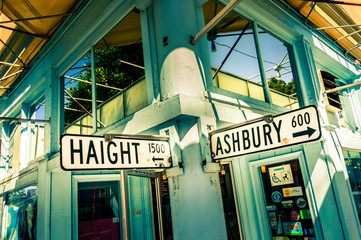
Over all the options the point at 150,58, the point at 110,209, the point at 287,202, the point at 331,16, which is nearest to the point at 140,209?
the point at 110,209

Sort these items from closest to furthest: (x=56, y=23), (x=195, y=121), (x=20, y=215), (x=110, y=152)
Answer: (x=110, y=152), (x=195, y=121), (x=56, y=23), (x=20, y=215)

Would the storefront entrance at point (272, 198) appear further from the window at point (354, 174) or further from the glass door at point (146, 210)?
the window at point (354, 174)

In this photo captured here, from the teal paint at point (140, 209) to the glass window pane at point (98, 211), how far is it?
0.42 m

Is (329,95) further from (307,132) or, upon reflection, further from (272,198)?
(307,132)

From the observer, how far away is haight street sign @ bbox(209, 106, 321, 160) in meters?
2.72

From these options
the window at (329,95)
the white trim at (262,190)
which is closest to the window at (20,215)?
the white trim at (262,190)

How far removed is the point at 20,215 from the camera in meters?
7.80

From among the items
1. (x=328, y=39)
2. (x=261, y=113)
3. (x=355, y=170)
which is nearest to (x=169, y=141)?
(x=261, y=113)

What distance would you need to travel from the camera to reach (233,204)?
215 inches

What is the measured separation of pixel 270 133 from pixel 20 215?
7.65 metres

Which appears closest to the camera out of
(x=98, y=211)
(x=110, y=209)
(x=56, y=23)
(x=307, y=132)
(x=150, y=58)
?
(x=307, y=132)

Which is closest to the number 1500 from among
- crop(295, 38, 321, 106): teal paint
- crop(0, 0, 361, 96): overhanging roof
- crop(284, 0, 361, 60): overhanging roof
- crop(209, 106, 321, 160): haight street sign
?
crop(209, 106, 321, 160): haight street sign

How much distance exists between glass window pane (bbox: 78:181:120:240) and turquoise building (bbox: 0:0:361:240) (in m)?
0.02

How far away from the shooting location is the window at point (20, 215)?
22.3 feet
